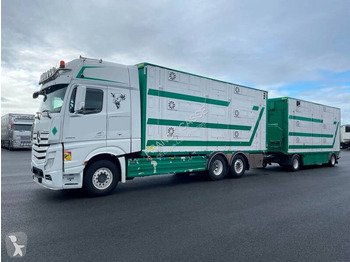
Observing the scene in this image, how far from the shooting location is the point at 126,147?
8.07 metres

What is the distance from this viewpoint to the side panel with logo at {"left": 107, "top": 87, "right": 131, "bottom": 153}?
7.75 metres

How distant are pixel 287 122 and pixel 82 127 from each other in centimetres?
1072

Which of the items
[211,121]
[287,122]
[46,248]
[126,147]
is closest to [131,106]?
[126,147]

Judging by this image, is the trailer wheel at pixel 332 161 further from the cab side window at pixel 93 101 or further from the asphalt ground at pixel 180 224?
the cab side window at pixel 93 101

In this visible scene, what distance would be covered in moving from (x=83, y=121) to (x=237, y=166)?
263 inches

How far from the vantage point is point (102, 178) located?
761cm

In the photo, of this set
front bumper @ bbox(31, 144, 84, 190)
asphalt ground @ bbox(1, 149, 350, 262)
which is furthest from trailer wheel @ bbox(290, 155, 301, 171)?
front bumper @ bbox(31, 144, 84, 190)

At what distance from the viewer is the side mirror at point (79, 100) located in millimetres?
7117

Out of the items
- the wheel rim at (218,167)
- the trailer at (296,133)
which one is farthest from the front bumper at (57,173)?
the trailer at (296,133)

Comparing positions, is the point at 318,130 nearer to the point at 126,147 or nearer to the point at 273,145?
the point at 273,145

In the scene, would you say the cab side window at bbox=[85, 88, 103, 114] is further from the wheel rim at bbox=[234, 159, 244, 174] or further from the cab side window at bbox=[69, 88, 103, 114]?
the wheel rim at bbox=[234, 159, 244, 174]

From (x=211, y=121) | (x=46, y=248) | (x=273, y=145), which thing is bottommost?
(x=46, y=248)

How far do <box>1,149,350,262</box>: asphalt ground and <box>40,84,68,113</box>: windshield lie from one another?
7.59 ft

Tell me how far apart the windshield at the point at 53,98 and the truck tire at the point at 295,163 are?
1160cm
